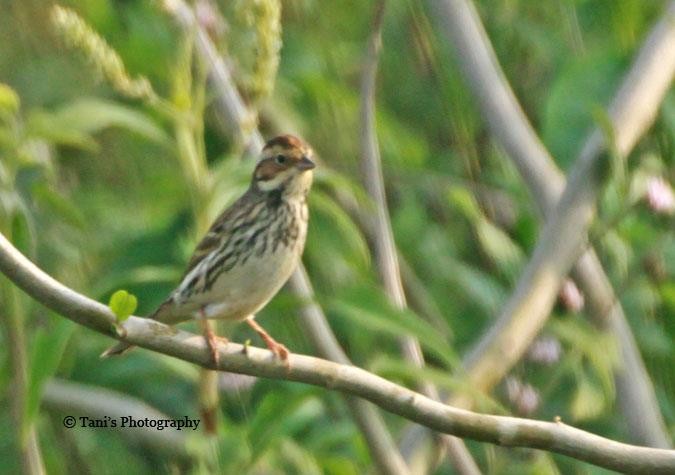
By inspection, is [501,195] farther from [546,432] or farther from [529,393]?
[546,432]

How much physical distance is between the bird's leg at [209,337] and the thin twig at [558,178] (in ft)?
3.03

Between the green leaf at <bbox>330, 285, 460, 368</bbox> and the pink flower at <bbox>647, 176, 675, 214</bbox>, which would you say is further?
the pink flower at <bbox>647, 176, 675, 214</bbox>

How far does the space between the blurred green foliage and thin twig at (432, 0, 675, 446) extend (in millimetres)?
109

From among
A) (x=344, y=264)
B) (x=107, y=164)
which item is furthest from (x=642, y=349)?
(x=107, y=164)

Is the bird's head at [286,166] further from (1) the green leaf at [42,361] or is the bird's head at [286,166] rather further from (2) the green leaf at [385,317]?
(1) the green leaf at [42,361]

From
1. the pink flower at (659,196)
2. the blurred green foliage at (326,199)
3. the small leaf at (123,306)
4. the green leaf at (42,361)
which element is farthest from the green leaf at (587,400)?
the small leaf at (123,306)

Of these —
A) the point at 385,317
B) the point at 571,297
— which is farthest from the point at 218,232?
the point at 571,297

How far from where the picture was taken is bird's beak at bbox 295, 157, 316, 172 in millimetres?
5664

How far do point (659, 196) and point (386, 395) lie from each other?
2017 mm

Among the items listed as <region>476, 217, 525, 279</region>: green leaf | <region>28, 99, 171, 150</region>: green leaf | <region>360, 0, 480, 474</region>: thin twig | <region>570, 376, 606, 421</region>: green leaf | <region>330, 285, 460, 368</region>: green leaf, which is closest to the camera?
<region>330, 285, 460, 368</region>: green leaf

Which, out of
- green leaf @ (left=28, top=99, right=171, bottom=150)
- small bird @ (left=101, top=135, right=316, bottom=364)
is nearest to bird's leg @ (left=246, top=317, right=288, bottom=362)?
small bird @ (left=101, top=135, right=316, bottom=364)

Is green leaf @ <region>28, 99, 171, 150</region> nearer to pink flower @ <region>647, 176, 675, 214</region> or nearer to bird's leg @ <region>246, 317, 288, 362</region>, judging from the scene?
bird's leg @ <region>246, 317, 288, 362</region>

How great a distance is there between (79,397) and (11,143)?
3.96 feet

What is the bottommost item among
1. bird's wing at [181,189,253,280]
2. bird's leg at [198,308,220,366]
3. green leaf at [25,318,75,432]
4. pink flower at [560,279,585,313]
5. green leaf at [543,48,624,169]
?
green leaf at [25,318,75,432]
